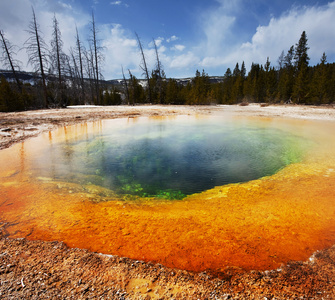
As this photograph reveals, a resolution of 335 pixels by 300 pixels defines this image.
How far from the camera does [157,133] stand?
9227mm

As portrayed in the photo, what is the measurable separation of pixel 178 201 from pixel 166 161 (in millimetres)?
2165

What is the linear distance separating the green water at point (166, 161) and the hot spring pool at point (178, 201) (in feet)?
0.11

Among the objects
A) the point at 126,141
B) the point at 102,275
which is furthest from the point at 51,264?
the point at 126,141

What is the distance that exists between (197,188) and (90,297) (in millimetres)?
2809

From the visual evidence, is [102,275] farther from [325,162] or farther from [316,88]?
[316,88]

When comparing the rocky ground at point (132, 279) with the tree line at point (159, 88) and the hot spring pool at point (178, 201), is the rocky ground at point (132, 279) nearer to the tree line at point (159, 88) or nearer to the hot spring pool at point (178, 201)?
the hot spring pool at point (178, 201)

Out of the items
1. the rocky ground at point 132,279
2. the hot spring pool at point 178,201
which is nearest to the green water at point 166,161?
the hot spring pool at point 178,201

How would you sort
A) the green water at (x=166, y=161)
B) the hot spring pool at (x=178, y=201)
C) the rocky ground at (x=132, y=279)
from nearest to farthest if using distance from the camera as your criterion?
the rocky ground at (x=132, y=279), the hot spring pool at (x=178, y=201), the green water at (x=166, y=161)

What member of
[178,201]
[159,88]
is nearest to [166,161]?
[178,201]

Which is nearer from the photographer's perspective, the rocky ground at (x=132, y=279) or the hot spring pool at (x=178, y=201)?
the rocky ground at (x=132, y=279)

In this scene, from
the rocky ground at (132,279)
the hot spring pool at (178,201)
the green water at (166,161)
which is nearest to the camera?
the rocky ground at (132,279)

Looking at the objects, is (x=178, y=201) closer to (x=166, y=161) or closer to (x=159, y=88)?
(x=166, y=161)

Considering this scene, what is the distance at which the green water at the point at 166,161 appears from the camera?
424 centimetres

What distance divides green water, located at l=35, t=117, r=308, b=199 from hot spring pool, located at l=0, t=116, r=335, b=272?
33 mm
